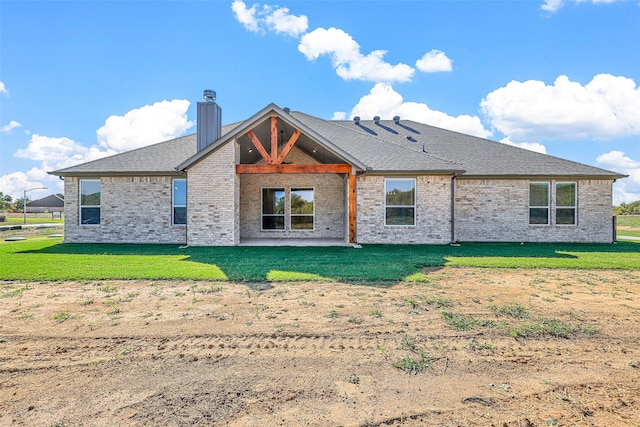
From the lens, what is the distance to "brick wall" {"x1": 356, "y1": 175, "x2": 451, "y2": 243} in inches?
528

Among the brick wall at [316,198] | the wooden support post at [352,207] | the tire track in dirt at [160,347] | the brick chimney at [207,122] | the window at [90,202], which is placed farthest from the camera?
the brick wall at [316,198]

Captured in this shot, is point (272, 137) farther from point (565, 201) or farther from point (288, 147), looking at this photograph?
point (565, 201)

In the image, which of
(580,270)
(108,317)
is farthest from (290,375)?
(580,270)

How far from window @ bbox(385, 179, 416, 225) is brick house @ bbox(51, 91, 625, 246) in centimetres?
4

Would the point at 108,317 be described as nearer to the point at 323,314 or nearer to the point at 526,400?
the point at 323,314

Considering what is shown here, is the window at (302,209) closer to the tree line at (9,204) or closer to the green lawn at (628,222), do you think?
the green lawn at (628,222)

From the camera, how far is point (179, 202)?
14.3m

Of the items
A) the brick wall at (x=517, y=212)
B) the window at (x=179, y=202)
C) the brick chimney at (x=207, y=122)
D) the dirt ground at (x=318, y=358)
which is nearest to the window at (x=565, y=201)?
the brick wall at (x=517, y=212)

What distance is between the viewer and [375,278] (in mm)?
7488

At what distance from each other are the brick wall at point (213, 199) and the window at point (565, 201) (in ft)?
45.3

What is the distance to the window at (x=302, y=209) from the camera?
16.2 meters

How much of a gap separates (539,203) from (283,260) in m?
11.8

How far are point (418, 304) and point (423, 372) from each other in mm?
2335

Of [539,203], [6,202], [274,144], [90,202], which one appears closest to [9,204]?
[6,202]
